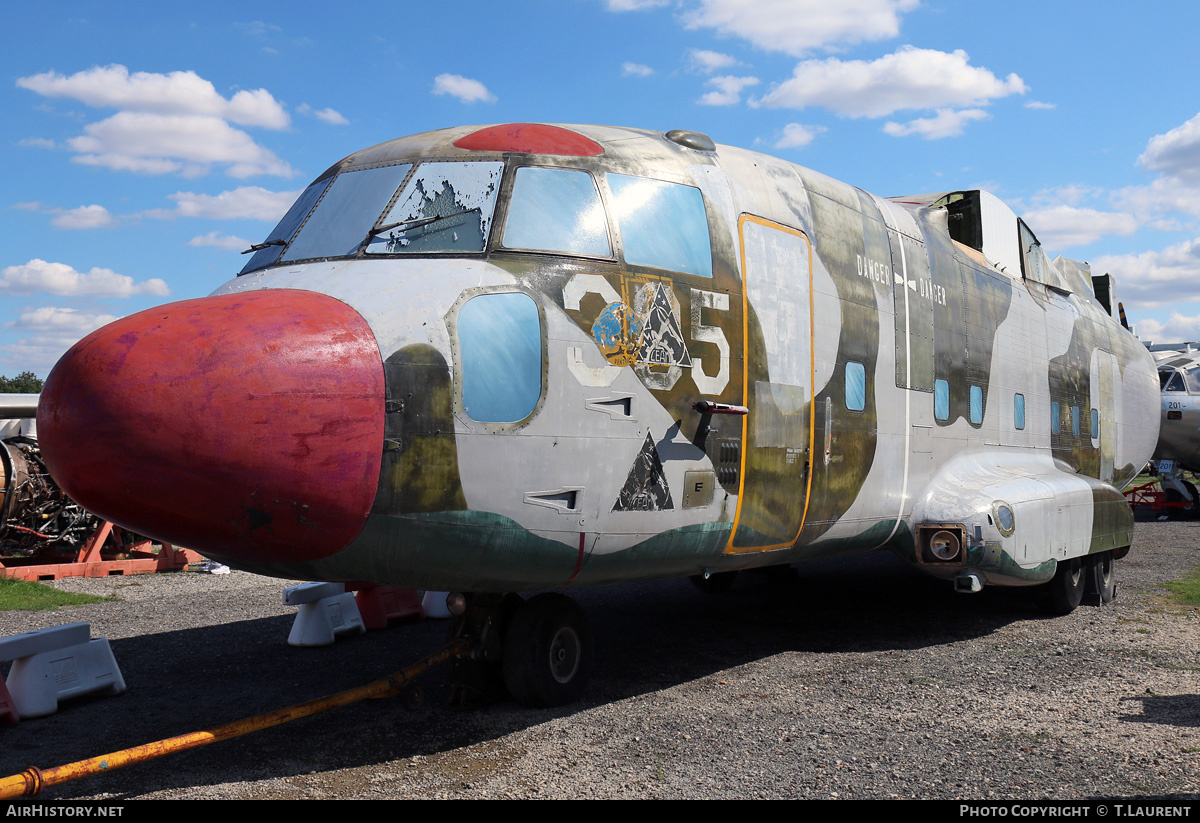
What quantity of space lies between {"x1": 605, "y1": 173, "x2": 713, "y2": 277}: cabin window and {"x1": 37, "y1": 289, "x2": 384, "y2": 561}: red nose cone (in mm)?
1672

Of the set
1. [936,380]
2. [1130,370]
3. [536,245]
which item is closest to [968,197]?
[936,380]

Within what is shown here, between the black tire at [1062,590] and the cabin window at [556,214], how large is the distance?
589 centimetres

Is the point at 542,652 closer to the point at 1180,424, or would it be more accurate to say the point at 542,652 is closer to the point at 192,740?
the point at 192,740

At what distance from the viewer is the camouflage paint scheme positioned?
4340 millimetres

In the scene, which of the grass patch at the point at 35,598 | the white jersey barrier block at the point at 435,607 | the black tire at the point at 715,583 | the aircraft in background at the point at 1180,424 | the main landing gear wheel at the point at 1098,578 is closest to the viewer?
the white jersey barrier block at the point at 435,607

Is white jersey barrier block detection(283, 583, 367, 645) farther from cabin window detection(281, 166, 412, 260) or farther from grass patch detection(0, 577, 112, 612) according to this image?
grass patch detection(0, 577, 112, 612)

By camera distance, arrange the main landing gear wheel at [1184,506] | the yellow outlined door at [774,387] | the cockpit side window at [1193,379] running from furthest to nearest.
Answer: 1. the main landing gear wheel at [1184,506]
2. the cockpit side window at [1193,379]
3. the yellow outlined door at [774,387]

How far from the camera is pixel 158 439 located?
371 centimetres

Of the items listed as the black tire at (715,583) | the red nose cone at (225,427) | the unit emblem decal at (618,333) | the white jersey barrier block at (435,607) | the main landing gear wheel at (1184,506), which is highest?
the unit emblem decal at (618,333)

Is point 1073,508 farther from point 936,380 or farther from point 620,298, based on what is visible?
point 620,298

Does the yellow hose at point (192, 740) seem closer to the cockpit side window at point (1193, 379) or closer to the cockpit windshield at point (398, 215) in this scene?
the cockpit windshield at point (398, 215)

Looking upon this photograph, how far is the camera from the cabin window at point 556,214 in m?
4.85

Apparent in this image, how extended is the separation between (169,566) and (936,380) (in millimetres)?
10912

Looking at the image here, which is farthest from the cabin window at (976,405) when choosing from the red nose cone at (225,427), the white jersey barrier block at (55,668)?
the white jersey barrier block at (55,668)
